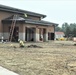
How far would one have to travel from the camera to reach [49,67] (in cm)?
1190

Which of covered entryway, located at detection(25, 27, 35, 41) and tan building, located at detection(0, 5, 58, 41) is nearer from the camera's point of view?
tan building, located at detection(0, 5, 58, 41)

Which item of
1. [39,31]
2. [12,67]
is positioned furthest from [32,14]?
[12,67]

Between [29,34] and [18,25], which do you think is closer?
→ [18,25]

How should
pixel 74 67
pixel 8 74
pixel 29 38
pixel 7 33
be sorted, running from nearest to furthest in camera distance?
pixel 8 74
pixel 74 67
pixel 7 33
pixel 29 38

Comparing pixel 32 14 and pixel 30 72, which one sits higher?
pixel 32 14

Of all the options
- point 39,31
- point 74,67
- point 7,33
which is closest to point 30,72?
point 74,67

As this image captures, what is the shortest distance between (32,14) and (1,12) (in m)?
10.4

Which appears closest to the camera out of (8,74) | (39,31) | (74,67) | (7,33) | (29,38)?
(8,74)

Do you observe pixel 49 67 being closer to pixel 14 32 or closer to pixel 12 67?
pixel 12 67

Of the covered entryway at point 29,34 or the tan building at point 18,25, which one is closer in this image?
the tan building at point 18,25

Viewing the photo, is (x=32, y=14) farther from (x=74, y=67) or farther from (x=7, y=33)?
(x=74, y=67)

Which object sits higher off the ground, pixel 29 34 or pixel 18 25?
pixel 18 25

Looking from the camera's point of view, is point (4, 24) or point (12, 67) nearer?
point (12, 67)

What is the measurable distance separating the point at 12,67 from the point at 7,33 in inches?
1190
